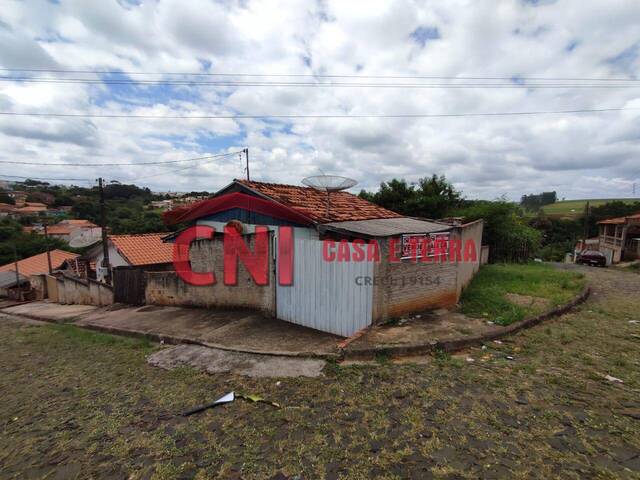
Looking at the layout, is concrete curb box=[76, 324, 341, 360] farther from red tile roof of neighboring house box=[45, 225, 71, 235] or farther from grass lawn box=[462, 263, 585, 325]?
red tile roof of neighboring house box=[45, 225, 71, 235]

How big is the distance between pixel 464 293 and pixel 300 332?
4423 millimetres

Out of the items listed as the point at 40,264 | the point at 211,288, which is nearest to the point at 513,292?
the point at 211,288

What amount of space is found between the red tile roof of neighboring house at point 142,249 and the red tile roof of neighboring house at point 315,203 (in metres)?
10.4

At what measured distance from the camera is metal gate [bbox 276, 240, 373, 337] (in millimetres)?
5297

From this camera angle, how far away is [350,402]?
3365 millimetres

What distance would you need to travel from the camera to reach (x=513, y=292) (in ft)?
25.5

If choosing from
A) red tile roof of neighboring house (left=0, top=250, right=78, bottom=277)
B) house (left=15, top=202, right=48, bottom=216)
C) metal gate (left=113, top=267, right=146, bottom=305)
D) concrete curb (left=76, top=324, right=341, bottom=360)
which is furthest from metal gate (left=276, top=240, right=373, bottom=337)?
house (left=15, top=202, right=48, bottom=216)

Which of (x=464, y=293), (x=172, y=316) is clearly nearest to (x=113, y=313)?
(x=172, y=316)

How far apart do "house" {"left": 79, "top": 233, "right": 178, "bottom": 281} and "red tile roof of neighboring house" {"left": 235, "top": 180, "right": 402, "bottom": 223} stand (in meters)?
9.31

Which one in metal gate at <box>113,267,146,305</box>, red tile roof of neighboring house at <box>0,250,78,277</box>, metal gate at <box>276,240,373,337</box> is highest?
metal gate at <box>276,240,373,337</box>

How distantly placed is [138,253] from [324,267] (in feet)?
48.5

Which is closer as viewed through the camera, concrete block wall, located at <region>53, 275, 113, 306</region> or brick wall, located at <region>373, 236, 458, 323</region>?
brick wall, located at <region>373, 236, 458, 323</region>

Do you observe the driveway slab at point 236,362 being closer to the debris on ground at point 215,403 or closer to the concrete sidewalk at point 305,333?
the concrete sidewalk at point 305,333

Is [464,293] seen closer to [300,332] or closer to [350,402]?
[300,332]
